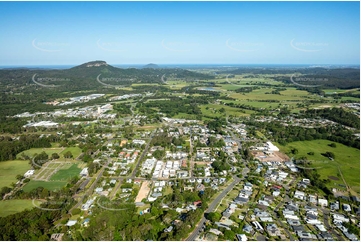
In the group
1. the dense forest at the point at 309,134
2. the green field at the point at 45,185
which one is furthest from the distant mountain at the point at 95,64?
the green field at the point at 45,185

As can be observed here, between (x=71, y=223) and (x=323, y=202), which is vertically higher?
(x=71, y=223)

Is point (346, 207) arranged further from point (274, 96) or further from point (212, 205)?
point (274, 96)

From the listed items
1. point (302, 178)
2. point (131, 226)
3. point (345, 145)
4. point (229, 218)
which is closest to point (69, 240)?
point (131, 226)

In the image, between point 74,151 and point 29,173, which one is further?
point 74,151

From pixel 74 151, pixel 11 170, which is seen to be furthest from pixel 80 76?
pixel 11 170

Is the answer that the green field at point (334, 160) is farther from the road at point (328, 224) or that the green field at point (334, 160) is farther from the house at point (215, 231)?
the house at point (215, 231)

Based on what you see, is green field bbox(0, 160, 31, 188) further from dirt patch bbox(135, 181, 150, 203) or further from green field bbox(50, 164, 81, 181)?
dirt patch bbox(135, 181, 150, 203)
